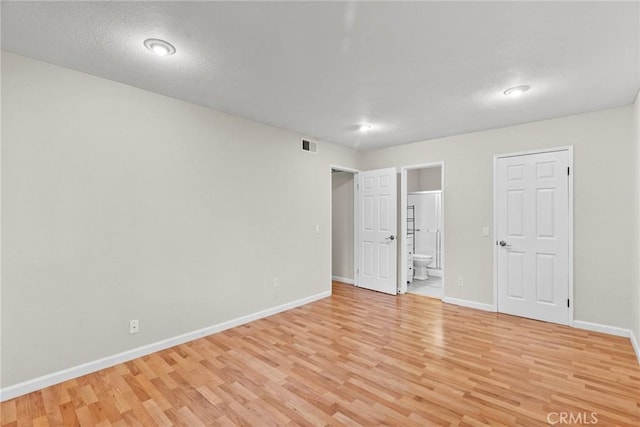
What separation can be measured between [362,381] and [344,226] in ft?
11.7

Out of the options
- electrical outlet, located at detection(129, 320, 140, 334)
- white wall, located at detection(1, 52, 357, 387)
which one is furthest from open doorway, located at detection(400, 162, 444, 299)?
electrical outlet, located at detection(129, 320, 140, 334)

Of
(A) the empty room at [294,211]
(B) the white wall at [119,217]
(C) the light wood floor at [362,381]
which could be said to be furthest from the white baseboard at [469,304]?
(B) the white wall at [119,217]

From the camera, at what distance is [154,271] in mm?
2908

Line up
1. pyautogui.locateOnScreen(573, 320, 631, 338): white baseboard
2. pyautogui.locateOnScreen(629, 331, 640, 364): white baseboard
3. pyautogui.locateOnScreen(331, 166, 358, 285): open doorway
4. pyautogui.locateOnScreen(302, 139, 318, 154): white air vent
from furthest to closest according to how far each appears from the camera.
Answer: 1. pyautogui.locateOnScreen(331, 166, 358, 285): open doorway
2. pyautogui.locateOnScreen(302, 139, 318, 154): white air vent
3. pyautogui.locateOnScreen(573, 320, 631, 338): white baseboard
4. pyautogui.locateOnScreen(629, 331, 640, 364): white baseboard

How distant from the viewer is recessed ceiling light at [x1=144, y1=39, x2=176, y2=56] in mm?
2052

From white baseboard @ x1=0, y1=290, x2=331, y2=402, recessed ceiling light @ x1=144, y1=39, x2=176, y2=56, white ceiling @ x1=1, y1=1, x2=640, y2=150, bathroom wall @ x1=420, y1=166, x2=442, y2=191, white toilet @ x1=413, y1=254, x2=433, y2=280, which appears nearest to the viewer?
white ceiling @ x1=1, y1=1, x2=640, y2=150

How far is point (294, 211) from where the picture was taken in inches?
→ 170

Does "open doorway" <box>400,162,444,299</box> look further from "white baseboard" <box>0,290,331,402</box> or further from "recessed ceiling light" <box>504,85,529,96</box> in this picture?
"white baseboard" <box>0,290,331,402</box>

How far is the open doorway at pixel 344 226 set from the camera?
5633 millimetres

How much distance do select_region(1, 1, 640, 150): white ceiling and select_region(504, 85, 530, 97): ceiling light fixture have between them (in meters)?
0.06

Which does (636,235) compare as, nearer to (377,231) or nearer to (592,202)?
(592,202)

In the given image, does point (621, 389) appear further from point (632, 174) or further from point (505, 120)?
point (505, 120)

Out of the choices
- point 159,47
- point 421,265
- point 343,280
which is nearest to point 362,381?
point 159,47

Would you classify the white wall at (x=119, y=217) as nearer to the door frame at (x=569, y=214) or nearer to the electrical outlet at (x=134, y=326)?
the electrical outlet at (x=134, y=326)
